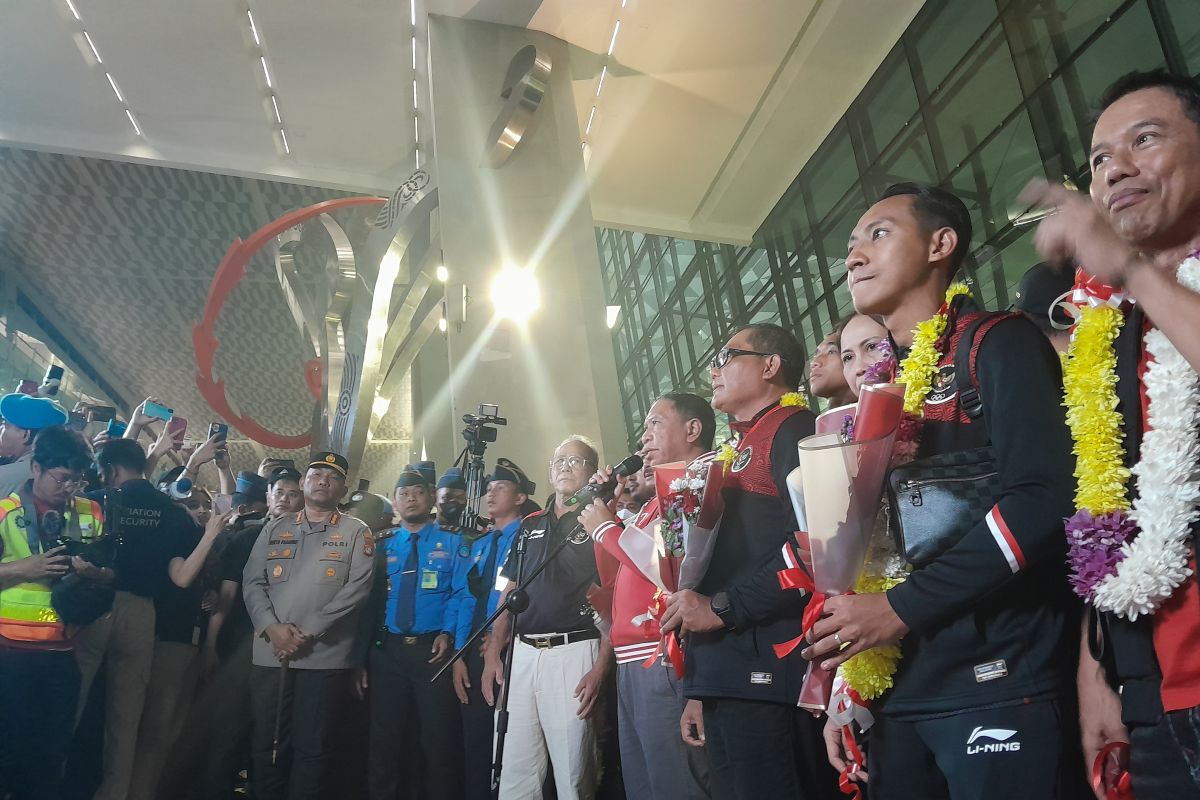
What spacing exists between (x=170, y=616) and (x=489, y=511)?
1.51 metres

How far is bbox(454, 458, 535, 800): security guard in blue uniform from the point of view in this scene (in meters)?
3.33

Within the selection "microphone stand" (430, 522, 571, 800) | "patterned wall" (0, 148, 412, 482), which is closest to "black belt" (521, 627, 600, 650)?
"microphone stand" (430, 522, 571, 800)

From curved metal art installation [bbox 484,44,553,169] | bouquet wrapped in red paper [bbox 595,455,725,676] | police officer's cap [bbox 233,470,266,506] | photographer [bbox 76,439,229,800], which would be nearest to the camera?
bouquet wrapped in red paper [bbox 595,455,725,676]

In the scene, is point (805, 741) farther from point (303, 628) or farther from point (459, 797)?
point (303, 628)

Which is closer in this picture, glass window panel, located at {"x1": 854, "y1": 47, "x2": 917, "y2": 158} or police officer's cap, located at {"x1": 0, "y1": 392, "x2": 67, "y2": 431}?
police officer's cap, located at {"x1": 0, "y1": 392, "x2": 67, "y2": 431}

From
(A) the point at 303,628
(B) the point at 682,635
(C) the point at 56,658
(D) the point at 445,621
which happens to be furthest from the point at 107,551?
(B) the point at 682,635

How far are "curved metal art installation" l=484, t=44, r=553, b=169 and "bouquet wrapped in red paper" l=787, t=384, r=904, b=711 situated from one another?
499cm

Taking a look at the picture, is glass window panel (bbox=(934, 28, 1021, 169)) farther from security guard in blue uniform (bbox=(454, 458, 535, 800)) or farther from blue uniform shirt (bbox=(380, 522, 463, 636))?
blue uniform shirt (bbox=(380, 522, 463, 636))

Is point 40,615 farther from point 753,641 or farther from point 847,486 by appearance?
point 847,486

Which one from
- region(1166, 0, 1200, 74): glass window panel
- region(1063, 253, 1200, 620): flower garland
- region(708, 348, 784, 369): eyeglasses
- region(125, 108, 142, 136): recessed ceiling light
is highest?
region(125, 108, 142, 136): recessed ceiling light

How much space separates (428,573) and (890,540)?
277 centimetres

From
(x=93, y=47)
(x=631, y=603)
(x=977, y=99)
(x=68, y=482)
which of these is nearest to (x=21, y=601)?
(x=68, y=482)

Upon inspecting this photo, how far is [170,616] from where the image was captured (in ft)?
11.5

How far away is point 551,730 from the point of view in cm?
287
